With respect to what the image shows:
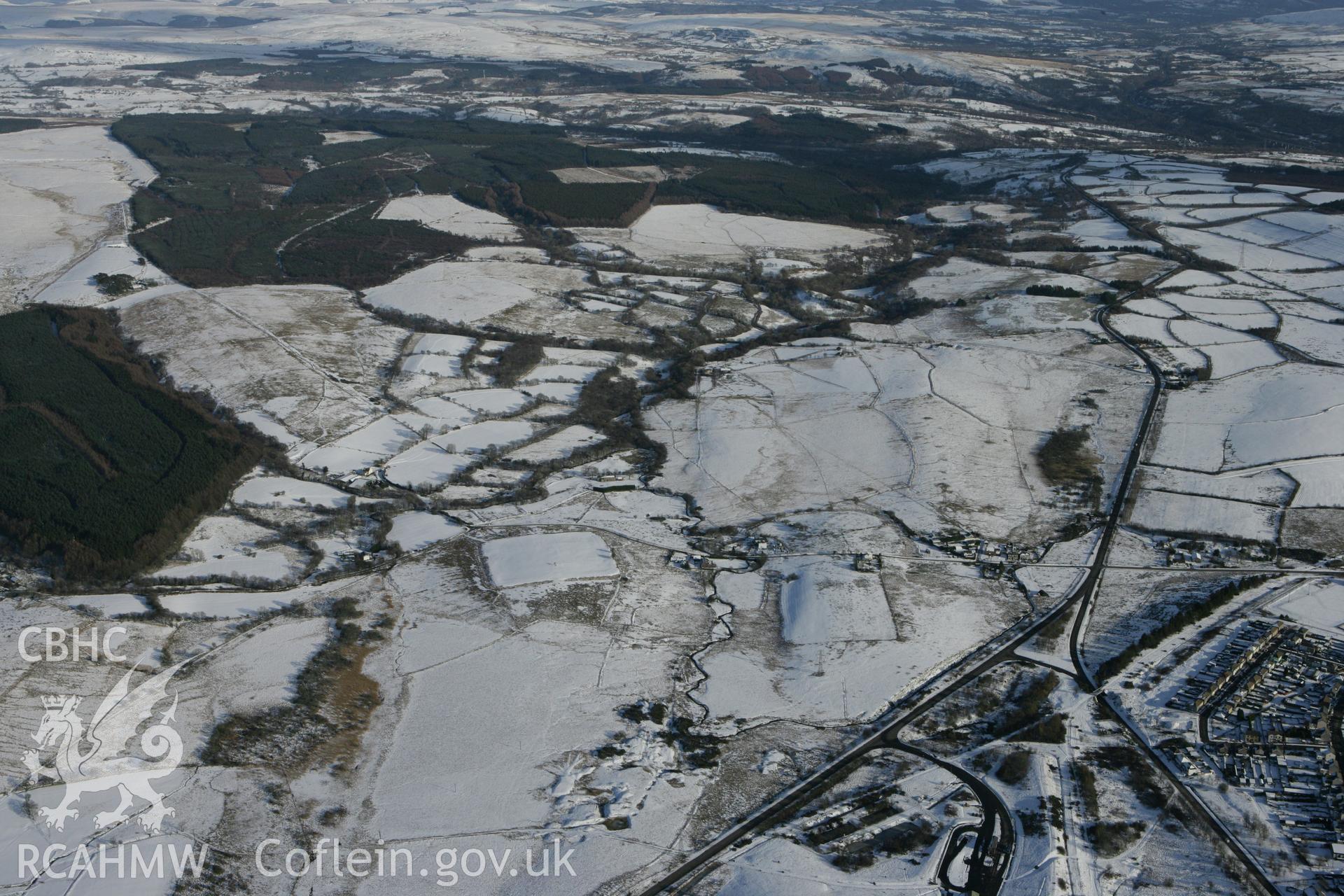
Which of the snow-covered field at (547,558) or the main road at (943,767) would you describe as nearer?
the main road at (943,767)

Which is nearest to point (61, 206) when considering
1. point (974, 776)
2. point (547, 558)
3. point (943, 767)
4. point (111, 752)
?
point (547, 558)

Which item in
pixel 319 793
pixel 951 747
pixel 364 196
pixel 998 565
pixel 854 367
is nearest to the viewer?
pixel 319 793

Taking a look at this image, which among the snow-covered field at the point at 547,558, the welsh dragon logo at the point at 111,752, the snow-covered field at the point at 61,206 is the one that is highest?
the snow-covered field at the point at 61,206

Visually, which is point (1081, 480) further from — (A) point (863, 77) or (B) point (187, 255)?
(A) point (863, 77)

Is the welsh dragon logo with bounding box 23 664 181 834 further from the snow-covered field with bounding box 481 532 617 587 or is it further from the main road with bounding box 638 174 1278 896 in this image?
the main road with bounding box 638 174 1278 896

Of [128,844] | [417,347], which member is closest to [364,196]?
[417,347]

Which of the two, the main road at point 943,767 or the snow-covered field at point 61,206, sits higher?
the snow-covered field at point 61,206

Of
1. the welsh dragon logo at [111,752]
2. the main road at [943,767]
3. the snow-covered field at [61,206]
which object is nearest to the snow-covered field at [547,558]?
the welsh dragon logo at [111,752]

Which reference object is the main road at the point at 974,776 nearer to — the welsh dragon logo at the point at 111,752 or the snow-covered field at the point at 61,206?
the welsh dragon logo at the point at 111,752

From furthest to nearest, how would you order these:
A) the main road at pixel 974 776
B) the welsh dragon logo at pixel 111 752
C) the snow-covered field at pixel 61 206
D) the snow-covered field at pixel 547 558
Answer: the snow-covered field at pixel 61 206
the snow-covered field at pixel 547 558
the welsh dragon logo at pixel 111 752
the main road at pixel 974 776
